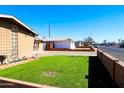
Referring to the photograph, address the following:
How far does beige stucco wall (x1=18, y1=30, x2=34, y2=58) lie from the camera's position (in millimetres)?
19703

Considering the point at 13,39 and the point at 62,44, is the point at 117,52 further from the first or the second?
the point at 13,39

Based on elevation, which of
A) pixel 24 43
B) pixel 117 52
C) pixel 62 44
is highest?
pixel 62 44

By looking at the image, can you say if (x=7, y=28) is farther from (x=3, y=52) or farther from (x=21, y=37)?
(x=21, y=37)

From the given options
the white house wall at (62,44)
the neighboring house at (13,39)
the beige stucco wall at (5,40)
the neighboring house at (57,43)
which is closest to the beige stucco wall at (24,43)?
the neighboring house at (13,39)

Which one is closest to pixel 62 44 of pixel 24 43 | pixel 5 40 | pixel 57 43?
pixel 57 43

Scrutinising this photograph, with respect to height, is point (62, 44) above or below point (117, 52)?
above

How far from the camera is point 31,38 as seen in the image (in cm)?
2391

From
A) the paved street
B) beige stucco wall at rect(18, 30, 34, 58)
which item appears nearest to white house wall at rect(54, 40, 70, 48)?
the paved street

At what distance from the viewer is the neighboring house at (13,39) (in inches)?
632

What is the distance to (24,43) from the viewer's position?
69.2ft

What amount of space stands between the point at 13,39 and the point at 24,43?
2.95 meters
